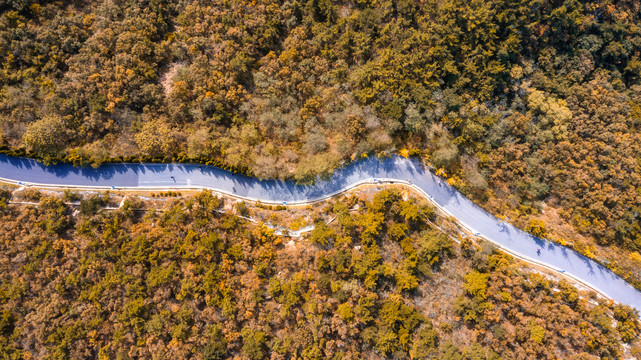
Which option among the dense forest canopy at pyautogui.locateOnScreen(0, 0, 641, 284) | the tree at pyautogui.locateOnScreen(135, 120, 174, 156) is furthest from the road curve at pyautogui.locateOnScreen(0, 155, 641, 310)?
the tree at pyautogui.locateOnScreen(135, 120, 174, 156)

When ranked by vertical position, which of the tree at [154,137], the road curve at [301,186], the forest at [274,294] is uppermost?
the tree at [154,137]

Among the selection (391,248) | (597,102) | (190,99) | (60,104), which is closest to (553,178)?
(597,102)

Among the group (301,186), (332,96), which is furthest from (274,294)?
(332,96)

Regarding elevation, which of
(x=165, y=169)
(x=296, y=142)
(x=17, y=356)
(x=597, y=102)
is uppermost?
(x=597, y=102)

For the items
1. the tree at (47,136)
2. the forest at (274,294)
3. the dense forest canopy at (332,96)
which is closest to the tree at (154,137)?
the dense forest canopy at (332,96)

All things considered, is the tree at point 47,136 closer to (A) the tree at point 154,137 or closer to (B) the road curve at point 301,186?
(B) the road curve at point 301,186

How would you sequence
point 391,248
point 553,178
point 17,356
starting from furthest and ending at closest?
point 553,178 < point 391,248 < point 17,356

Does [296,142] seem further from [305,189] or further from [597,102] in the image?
[597,102]
